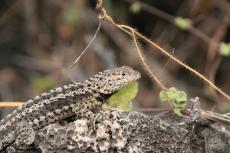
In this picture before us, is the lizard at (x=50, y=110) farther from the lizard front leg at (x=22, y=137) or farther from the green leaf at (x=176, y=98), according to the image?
the green leaf at (x=176, y=98)

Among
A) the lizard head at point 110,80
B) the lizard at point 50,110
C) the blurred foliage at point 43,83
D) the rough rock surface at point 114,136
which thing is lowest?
the rough rock surface at point 114,136

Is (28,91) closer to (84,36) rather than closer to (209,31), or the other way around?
(84,36)

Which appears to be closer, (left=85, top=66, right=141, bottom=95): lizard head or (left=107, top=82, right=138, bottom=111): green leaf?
(left=85, top=66, right=141, bottom=95): lizard head

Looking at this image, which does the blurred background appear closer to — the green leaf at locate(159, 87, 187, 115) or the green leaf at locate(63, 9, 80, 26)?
the green leaf at locate(63, 9, 80, 26)

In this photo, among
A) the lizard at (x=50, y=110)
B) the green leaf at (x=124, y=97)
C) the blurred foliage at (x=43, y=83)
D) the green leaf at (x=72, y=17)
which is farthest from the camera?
the green leaf at (x=72, y=17)

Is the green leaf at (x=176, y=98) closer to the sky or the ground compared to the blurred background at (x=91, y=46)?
closer to the ground

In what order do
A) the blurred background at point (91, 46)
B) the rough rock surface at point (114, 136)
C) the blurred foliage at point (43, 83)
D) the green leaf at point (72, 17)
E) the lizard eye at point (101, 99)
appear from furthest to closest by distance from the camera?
1. the green leaf at point (72, 17)
2. the blurred foliage at point (43, 83)
3. the blurred background at point (91, 46)
4. the lizard eye at point (101, 99)
5. the rough rock surface at point (114, 136)

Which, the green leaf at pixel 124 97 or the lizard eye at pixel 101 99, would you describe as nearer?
the lizard eye at pixel 101 99

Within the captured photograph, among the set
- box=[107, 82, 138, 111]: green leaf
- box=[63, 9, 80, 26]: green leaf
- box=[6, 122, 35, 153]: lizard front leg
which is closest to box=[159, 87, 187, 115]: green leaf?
box=[107, 82, 138, 111]: green leaf

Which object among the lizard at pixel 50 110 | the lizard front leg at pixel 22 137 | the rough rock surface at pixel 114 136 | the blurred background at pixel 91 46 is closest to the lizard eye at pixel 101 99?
the lizard at pixel 50 110

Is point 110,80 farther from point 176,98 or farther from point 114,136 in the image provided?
point 114,136
